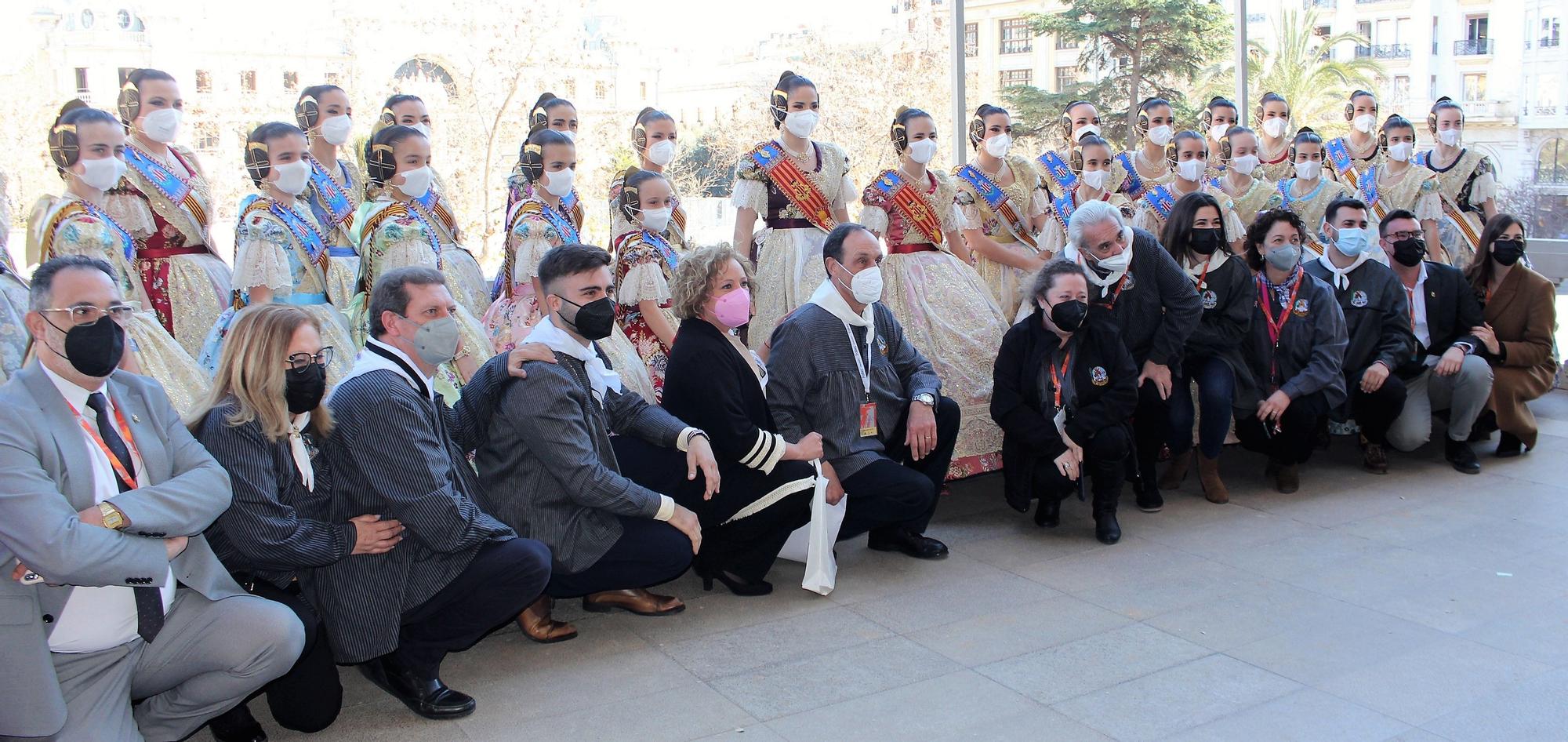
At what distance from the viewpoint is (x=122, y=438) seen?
2734 mm

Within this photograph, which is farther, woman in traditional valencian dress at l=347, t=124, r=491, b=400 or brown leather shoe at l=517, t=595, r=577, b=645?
woman in traditional valencian dress at l=347, t=124, r=491, b=400

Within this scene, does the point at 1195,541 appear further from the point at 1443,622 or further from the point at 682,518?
the point at 682,518

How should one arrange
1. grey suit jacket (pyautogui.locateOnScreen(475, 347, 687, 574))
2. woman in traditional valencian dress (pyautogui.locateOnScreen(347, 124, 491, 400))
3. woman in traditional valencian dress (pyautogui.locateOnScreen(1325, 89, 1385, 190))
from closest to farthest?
grey suit jacket (pyautogui.locateOnScreen(475, 347, 687, 574))
woman in traditional valencian dress (pyautogui.locateOnScreen(347, 124, 491, 400))
woman in traditional valencian dress (pyautogui.locateOnScreen(1325, 89, 1385, 190))

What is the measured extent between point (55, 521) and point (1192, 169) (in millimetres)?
5542

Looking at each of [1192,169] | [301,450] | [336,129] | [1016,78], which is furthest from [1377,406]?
[1016,78]

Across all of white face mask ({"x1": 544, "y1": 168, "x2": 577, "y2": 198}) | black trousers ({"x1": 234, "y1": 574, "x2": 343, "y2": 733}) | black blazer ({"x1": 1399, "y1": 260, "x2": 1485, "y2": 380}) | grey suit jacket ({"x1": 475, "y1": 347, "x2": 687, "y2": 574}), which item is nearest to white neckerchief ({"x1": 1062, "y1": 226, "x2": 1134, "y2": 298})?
black blazer ({"x1": 1399, "y1": 260, "x2": 1485, "y2": 380})

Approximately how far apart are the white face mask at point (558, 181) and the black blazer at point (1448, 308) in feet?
13.8

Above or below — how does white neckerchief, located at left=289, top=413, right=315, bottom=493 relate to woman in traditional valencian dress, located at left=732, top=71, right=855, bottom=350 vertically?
below

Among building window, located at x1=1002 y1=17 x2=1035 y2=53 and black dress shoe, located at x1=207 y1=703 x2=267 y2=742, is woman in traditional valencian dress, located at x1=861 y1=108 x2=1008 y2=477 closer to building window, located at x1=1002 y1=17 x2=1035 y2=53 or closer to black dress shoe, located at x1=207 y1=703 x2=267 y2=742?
black dress shoe, located at x1=207 y1=703 x2=267 y2=742

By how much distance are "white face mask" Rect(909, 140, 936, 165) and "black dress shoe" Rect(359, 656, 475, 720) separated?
129 inches

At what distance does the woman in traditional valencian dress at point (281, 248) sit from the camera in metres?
4.15

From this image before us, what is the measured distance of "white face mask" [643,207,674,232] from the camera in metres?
4.73

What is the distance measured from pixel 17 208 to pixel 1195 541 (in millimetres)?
11390

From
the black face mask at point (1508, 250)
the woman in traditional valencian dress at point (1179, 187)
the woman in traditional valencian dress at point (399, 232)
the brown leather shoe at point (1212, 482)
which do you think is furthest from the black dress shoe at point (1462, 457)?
the woman in traditional valencian dress at point (399, 232)
